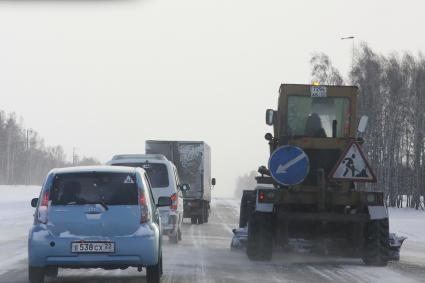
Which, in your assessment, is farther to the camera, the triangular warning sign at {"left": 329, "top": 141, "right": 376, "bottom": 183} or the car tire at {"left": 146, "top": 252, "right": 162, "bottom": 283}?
the triangular warning sign at {"left": 329, "top": 141, "right": 376, "bottom": 183}

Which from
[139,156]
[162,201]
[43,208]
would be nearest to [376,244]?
[162,201]

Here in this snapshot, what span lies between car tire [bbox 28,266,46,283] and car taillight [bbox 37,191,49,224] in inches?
25.0

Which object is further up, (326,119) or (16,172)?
(326,119)

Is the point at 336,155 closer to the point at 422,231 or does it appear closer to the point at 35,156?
the point at 422,231

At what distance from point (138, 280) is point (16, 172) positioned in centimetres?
15946

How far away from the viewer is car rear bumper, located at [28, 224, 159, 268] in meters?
10.4

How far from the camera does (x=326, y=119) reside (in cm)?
1597

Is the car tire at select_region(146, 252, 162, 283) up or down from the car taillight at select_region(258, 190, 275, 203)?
down

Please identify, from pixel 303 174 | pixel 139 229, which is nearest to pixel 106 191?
pixel 139 229

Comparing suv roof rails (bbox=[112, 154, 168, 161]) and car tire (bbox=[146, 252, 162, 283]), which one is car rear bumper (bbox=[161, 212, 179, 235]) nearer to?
suv roof rails (bbox=[112, 154, 168, 161])

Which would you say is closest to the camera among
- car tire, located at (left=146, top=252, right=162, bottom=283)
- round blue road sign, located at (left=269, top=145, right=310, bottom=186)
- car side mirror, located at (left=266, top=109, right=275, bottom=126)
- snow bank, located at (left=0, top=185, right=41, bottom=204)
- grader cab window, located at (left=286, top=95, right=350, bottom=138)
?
car tire, located at (left=146, top=252, right=162, bottom=283)

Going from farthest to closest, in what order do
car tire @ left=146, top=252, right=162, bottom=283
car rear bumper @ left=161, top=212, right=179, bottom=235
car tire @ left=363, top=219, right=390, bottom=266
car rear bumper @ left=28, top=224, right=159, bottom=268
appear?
car rear bumper @ left=161, top=212, right=179, bottom=235, car tire @ left=363, top=219, right=390, bottom=266, car tire @ left=146, top=252, right=162, bottom=283, car rear bumper @ left=28, top=224, right=159, bottom=268

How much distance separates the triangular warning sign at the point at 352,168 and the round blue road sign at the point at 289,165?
0.54 metres

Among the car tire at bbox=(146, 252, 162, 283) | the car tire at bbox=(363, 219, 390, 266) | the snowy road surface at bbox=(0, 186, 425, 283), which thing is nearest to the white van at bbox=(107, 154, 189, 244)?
the snowy road surface at bbox=(0, 186, 425, 283)
